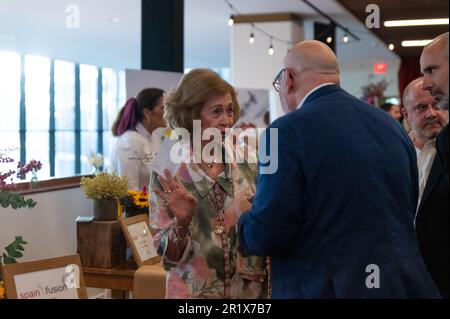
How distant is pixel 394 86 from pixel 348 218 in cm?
1814

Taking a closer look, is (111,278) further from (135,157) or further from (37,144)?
(37,144)

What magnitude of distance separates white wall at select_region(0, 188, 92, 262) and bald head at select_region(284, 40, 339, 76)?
187cm

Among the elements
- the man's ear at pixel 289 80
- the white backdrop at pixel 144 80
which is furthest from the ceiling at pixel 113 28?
the man's ear at pixel 289 80

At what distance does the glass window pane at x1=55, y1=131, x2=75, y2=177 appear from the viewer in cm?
1331

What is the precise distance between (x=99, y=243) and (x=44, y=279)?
0.75 m

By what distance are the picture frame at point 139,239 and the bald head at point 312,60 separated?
1.61m

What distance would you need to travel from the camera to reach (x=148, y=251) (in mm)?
3193

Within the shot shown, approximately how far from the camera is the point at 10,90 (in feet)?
36.5

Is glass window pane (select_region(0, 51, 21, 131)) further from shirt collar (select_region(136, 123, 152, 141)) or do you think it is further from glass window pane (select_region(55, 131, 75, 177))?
shirt collar (select_region(136, 123, 152, 141))

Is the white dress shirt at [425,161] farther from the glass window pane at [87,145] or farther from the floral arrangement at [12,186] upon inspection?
the glass window pane at [87,145]

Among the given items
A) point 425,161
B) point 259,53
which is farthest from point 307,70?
point 259,53
